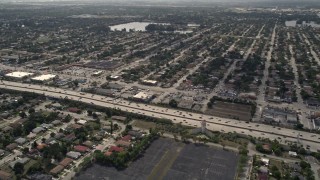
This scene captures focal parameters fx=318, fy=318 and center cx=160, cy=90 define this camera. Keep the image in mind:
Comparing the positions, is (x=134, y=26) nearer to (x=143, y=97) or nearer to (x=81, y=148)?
(x=143, y=97)

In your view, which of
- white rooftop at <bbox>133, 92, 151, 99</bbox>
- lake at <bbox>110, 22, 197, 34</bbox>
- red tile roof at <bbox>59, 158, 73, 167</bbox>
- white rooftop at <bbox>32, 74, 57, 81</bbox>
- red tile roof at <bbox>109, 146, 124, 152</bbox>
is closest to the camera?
red tile roof at <bbox>59, 158, 73, 167</bbox>

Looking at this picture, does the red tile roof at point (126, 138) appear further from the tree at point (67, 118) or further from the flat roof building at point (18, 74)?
the flat roof building at point (18, 74)

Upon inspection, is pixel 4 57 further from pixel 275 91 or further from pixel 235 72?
pixel 275 91

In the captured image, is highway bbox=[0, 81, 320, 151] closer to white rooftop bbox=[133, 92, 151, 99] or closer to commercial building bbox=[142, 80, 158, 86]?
white rooftop bbox=[133, 92, 151, 99]

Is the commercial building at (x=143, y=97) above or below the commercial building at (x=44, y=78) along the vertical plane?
below

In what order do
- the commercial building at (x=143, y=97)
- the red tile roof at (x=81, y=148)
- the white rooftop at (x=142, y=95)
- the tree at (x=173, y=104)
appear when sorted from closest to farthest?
the red tile roof at (x=81, y=148) → the tree at (x=173, y=104) → the commercial building at (x=143, y=97) → the white rooftop at (x=142, y=95)

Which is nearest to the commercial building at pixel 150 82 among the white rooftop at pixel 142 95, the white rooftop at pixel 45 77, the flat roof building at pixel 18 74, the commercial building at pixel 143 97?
the white rooftop at pixel 142 95

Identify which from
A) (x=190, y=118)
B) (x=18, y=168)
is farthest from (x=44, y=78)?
(x=18, y=168)

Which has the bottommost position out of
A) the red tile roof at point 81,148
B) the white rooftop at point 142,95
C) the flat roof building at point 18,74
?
the red tile roof at point 81,148

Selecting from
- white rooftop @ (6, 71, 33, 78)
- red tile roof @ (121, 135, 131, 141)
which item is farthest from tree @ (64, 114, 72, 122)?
white rooftop @ (6, 71, 33, 78)
